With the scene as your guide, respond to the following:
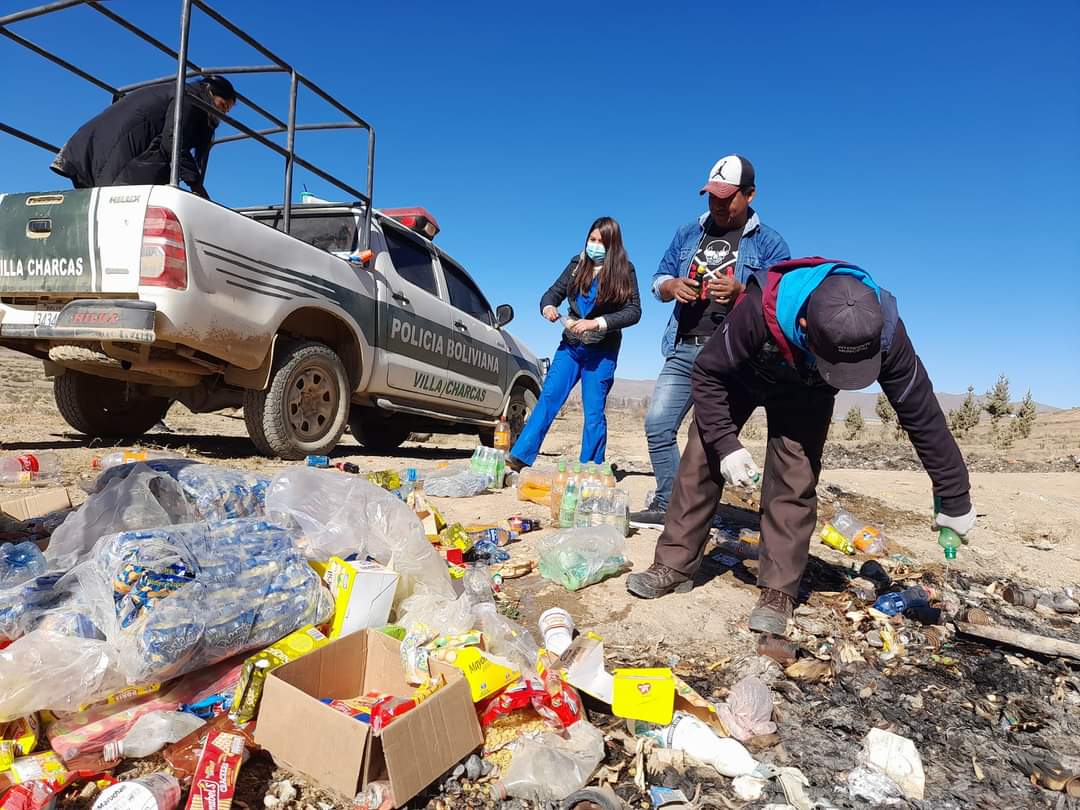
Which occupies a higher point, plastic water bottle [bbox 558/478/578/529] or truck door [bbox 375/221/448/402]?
truck door [bbox 375/221/448/402]

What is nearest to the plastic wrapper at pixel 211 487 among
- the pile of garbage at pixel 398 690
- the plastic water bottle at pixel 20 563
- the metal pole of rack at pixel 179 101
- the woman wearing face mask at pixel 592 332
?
the pile of garbage at pixel 398 690

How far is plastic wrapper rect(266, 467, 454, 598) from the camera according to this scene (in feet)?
8.50

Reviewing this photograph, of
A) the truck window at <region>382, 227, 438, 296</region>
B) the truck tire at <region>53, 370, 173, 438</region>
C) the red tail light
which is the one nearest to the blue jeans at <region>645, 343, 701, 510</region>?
the red tail light

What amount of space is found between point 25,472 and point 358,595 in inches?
113

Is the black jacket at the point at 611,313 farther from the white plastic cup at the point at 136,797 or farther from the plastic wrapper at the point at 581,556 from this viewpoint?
the white plastic cup at the point at 136,797

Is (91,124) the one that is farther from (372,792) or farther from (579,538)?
(372,792)

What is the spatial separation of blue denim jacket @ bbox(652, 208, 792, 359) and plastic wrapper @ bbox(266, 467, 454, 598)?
1.83 meters

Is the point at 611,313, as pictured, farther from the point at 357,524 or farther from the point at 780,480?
the point at 357,524

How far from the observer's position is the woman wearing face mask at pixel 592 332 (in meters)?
4.80

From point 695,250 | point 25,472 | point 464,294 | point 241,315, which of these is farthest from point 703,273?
point 25,472

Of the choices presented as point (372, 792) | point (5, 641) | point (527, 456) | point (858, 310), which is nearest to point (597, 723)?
point (372, 792)

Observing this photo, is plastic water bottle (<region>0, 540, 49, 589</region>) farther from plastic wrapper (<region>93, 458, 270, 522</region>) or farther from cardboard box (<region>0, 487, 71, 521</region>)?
cardboard box (<region>0, 487, 71, 521</region>)

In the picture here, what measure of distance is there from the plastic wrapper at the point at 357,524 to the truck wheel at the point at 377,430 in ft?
13.2

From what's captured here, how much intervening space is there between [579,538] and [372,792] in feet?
6.11
